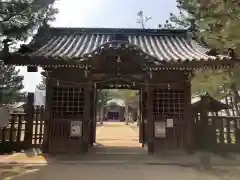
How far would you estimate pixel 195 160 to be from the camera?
9.01 meters

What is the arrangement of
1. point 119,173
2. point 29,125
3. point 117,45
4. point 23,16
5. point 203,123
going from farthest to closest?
point 203,123 → point 29,125 → point 117,45 → point 23,16 → point 119,173

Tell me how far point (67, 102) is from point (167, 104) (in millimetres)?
3715

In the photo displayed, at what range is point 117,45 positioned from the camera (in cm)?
947

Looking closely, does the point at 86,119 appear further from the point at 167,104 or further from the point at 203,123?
the point at 203,123

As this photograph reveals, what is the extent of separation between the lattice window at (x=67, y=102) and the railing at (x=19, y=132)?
2.62 feet

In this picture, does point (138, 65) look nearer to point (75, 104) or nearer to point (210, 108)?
point (75, 104)

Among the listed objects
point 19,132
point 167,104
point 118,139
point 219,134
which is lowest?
point 118,139

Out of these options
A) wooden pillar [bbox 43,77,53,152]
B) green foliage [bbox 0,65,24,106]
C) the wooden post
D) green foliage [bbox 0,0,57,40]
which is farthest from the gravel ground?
green foliage [bbox 0,65,24,106]

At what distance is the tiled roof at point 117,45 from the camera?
10.1 metres

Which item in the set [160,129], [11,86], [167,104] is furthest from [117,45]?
[11,86]

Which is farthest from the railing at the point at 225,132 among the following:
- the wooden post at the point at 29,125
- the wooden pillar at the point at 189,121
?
the wooden post at the point at 29,125

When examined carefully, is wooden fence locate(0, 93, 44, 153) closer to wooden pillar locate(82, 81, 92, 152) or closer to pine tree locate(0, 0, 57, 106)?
wooden pillar locate(82, 81, 92, 152)

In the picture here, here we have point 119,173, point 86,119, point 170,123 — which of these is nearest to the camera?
point 119,173

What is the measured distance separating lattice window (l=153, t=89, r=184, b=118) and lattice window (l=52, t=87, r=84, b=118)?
9.06ft
